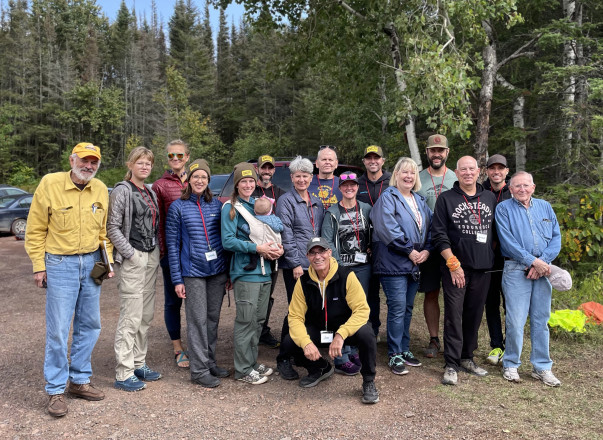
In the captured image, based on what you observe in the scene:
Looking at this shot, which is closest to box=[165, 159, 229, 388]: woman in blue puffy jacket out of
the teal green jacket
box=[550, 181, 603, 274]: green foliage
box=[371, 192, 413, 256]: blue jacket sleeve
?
the teal green jacket

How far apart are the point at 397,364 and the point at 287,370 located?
1.05 meters

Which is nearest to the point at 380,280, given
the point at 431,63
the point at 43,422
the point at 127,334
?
the point at 127,334

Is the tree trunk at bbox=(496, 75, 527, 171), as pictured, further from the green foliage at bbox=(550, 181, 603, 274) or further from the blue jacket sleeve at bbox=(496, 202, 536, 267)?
the blue jacket sleeve at bbox=(496, 202, 536, 267)

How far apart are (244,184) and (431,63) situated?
4.14 m

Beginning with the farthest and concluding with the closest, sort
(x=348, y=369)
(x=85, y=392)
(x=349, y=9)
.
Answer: (x=349, y=9), (x=348, y=369), (x=85, y=392)

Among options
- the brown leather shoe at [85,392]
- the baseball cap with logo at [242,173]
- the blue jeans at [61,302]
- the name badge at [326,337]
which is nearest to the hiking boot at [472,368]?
the name badge at [326,337]

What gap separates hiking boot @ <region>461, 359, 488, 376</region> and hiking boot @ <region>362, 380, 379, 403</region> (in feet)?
3.63

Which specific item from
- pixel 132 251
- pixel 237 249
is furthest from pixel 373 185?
pixel 132 251

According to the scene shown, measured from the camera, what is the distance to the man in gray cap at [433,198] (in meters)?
4.87

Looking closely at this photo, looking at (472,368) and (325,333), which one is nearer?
(325,333)

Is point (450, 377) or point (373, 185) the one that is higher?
point (373, 185)

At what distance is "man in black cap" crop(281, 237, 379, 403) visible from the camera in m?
3.86

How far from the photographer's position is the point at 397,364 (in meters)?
4.46

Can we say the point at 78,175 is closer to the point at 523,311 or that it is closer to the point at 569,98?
the point at 523,311
